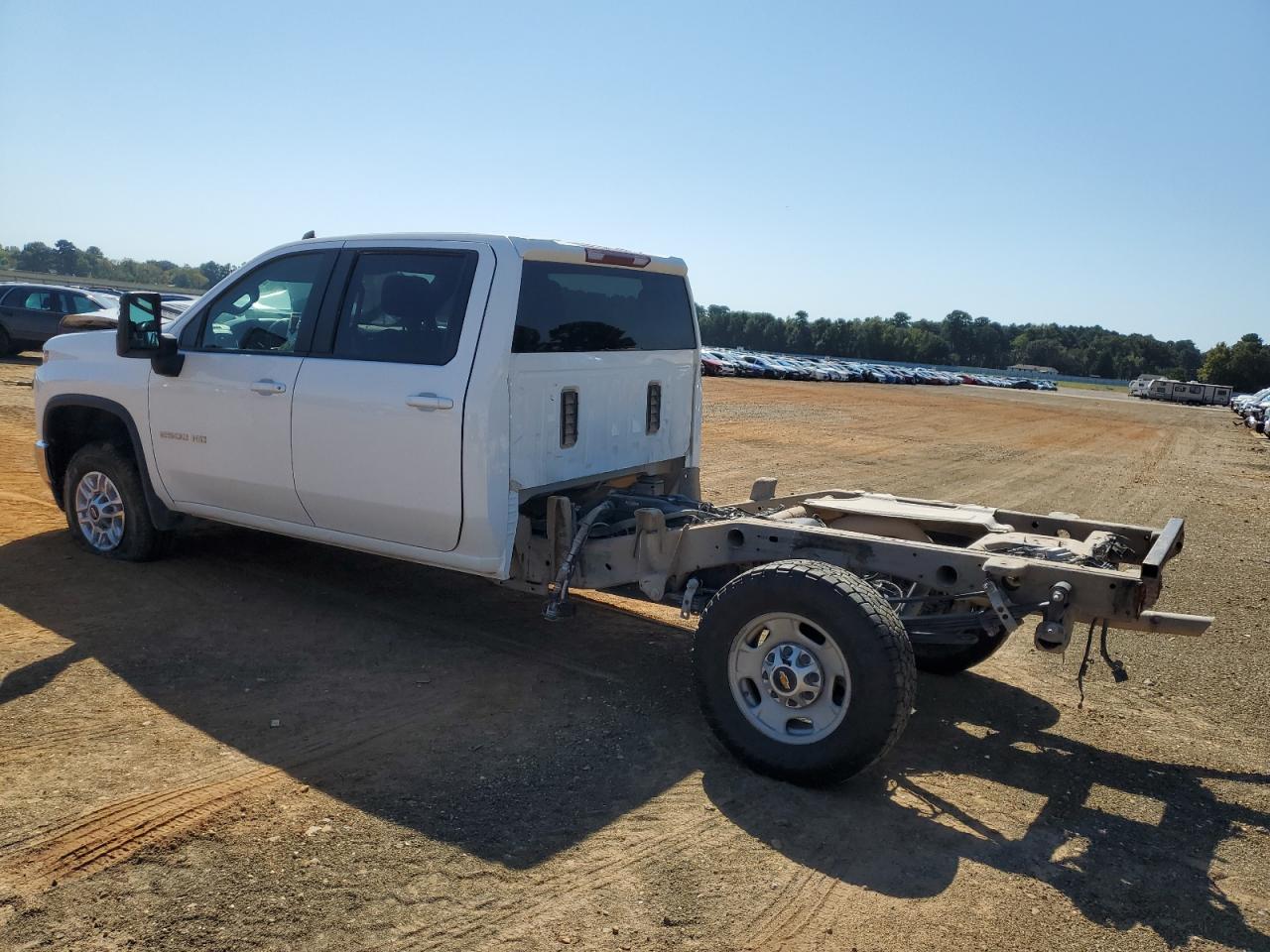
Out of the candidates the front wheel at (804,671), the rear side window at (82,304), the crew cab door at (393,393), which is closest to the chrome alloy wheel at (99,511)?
the crew cab door at (393,393)

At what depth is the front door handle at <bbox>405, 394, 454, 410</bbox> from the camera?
484 centimetres

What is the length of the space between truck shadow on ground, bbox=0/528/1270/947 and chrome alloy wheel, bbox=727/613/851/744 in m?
0.26

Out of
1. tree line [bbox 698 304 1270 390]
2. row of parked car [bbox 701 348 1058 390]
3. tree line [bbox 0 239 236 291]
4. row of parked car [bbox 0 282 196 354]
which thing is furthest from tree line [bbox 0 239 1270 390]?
row of parked car [bbox 0 282 196 354]

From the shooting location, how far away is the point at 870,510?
210 inches

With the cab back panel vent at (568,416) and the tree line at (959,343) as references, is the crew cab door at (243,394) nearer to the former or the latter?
the cab back panel vent at (568,416)

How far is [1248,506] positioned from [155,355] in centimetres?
1341

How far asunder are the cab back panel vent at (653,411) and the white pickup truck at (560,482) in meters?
0.01

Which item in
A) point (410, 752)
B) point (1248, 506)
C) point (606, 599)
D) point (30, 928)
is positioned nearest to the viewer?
point (30, 928)

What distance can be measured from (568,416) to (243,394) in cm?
189

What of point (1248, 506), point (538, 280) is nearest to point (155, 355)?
point (538, 280)

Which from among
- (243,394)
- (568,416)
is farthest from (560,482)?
(243,394)

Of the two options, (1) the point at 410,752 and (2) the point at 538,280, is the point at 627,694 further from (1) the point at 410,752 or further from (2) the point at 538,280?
(2) the point at 538,280

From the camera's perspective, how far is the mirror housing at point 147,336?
5719mm

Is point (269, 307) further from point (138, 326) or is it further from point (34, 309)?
point (34, 309)
